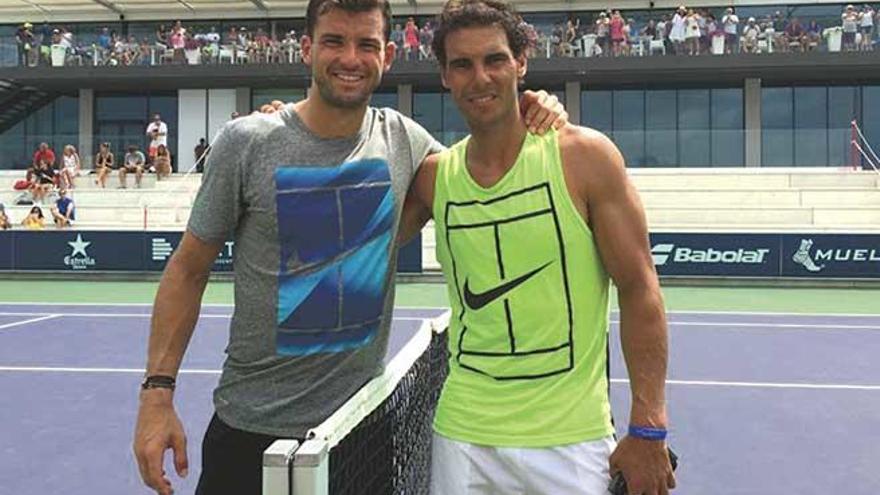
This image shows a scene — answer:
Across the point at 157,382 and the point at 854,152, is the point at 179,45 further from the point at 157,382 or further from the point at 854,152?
the point at 157,382

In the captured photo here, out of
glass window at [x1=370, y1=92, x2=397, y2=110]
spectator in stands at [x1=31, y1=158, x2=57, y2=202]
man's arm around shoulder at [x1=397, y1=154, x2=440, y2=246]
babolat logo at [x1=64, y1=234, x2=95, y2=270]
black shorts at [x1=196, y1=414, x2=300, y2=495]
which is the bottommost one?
black shorts at [x1=196, y1=414, x2=300, y2=495]

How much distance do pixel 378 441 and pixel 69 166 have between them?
27.1 meters

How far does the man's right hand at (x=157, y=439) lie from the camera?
253 centimetres

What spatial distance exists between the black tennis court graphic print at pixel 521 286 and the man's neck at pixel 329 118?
0.51m

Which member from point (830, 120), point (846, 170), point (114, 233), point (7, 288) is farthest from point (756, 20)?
point (7, 288)

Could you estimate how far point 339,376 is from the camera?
2.74 meters

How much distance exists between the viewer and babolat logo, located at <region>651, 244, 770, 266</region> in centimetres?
1761

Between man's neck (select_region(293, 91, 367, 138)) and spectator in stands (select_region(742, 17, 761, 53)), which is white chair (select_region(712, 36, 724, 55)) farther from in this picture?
man's neck (select_region(293, 91, 367, 138))

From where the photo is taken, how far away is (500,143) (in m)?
2.65

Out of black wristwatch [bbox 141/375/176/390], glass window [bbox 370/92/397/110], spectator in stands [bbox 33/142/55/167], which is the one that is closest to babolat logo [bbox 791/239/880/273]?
black wristwatch [bbox 141/375/176/390]

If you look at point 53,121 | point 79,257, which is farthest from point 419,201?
point 53,121

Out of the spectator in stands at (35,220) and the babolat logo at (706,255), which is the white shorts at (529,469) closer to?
the babolat logo at (706,255)

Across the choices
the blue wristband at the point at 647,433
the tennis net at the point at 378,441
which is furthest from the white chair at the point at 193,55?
the blue wristband at the point at 647,433

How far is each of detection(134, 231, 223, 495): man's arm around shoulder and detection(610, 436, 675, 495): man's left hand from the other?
131 cm
